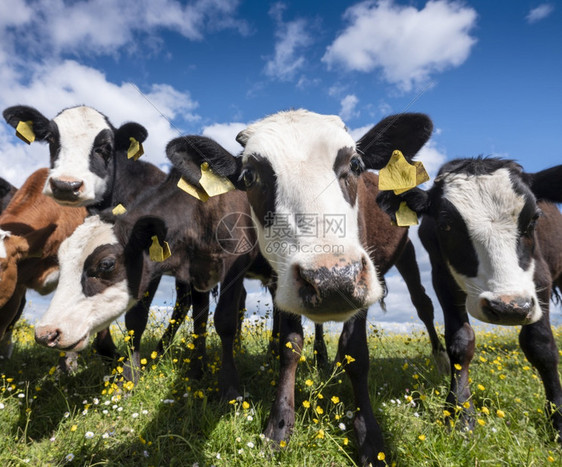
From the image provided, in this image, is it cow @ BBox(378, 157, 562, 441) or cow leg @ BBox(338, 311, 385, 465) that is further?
cow @ BBox(378, 157, 562, 441)

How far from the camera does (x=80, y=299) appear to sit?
13.0ft

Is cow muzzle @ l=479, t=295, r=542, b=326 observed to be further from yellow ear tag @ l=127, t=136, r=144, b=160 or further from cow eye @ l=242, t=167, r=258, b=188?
yellow ear tag @ l=127, t=136, r=144, b=160

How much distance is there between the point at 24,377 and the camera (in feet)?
16.5

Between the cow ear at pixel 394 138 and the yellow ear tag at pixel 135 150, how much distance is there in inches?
144

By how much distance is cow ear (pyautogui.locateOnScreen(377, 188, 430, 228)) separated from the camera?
4.45 meters

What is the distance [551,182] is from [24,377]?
650 cm

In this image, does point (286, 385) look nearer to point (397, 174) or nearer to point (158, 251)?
point (158, 251)

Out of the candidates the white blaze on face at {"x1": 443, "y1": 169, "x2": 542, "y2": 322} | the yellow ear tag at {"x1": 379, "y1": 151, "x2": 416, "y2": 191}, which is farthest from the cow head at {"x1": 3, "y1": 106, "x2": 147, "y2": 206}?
the white blaze on face at {"x1": 443, "y1": 169, "x2": 542, "y2": 322}

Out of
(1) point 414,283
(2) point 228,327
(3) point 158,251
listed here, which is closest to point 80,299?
(3) point 158,251

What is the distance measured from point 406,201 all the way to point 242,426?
288cm

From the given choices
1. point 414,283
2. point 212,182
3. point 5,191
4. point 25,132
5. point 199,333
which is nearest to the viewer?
point 212,182

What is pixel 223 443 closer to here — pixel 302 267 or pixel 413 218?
pixel 302 267

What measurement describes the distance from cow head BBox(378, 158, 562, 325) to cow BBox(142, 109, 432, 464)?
24.5 inches

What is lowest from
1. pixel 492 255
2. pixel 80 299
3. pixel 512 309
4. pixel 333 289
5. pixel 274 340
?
pixel 274 340
